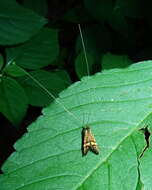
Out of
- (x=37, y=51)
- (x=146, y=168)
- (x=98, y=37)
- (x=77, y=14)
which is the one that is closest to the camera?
(x=146, y=168)

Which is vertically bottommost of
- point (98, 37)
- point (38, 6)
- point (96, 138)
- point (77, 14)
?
point (98, 37)

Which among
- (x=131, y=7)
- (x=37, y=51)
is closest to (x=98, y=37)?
(x=131, y=7)

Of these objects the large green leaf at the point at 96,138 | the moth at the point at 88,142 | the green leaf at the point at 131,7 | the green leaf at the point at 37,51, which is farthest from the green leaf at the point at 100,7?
the moth at the point at 88,142

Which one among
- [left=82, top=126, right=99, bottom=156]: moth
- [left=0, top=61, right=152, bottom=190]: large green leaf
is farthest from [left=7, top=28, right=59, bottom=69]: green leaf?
[left=82, top=126, right=99, bottom=156]: moth

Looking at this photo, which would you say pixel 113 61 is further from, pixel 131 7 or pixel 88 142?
pixel 88 142

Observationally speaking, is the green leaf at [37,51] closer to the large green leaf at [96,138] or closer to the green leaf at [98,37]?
the green leaf at [98,37]

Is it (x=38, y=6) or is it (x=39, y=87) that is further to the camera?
(x=38, y=6)

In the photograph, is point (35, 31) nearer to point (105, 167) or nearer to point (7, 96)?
point (7, 96)
